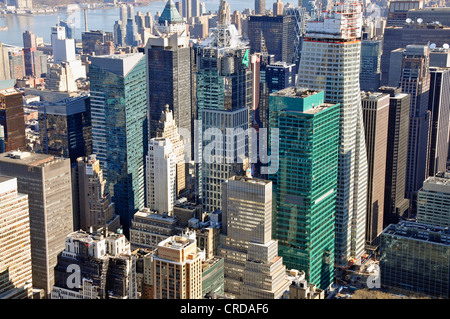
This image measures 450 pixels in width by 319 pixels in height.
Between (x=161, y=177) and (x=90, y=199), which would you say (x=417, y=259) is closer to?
(x=161, y=177)

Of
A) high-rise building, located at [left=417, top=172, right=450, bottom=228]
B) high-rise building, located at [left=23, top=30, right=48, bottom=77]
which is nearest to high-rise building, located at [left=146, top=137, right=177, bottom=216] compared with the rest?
high-rise building, located at [left=417, top=172, right=450, bottom=228]

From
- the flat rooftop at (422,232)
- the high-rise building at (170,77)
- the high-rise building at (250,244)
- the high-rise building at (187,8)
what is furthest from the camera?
the high-rise building at (187,8)

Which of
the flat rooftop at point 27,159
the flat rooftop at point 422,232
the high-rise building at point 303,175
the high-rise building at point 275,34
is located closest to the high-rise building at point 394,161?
the flat rooftop at point 422,232

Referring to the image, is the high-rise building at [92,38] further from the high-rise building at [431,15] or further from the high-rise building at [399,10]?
the high-rise building at [431,15]

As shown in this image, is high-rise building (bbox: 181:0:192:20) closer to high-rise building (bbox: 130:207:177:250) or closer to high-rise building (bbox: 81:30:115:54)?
high-rise building (bbox: 81:30:115:54)

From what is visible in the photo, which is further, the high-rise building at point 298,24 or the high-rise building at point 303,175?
the high-rise building at point 298,24

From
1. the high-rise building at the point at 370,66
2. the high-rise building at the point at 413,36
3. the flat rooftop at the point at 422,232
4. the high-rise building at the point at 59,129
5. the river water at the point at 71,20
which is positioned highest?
the river water at the point at 71,20
